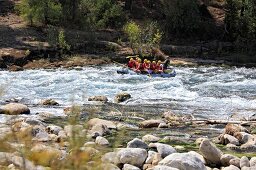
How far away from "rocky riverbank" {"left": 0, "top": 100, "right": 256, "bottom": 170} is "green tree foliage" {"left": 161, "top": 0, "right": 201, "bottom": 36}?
17149 mm

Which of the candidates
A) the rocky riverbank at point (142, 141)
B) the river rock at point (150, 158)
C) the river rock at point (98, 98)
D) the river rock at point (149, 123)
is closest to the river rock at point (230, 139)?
the rocky riverbank at point (142, 141)

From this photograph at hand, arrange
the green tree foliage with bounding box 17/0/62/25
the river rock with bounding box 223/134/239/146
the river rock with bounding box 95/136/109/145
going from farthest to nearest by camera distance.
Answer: the green tree foliage with bounding box 17/0/62/25 < the river rock with bounding box 223/134/239/146 < the river rock with bounding box 95/136/109/145

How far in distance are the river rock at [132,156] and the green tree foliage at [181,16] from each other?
23325 mm

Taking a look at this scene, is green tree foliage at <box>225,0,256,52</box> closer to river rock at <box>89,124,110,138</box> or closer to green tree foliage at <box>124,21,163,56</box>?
green tree foliage at <box>124,21,163,56</box>

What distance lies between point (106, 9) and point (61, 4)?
2752 millimetres

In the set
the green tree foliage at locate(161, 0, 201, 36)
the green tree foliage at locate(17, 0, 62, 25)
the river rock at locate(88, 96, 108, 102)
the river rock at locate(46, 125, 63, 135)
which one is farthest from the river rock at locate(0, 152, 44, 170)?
the green tree foliage at locate(161, 0, 201, 36)

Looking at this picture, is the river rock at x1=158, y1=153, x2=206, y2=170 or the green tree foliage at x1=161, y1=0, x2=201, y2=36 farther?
the green tree foliage at x1=161, y1=0, x2=201, y2=36

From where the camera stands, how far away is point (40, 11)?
90.7 ft

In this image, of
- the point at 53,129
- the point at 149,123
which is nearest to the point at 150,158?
the point at 53,129

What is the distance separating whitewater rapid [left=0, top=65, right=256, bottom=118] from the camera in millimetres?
15047

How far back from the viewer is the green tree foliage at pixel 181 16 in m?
30.2

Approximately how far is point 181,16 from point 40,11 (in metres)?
8.74

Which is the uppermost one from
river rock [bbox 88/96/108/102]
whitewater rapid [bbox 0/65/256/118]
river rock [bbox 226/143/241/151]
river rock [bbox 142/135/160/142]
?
river rock [bbox 226/143/241/151]

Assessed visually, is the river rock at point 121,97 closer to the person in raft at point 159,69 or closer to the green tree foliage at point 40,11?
the person in raft at point 159,69
